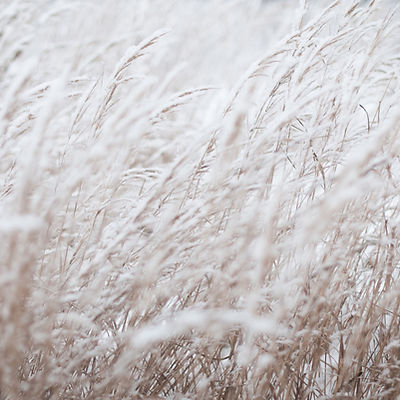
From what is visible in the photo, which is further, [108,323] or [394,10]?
[394,10]

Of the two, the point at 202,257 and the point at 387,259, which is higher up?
the point at 202,257

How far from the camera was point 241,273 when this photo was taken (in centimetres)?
78

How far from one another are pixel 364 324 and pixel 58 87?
2.95 feet

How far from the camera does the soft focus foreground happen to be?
79 centimetres

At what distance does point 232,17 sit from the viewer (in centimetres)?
465

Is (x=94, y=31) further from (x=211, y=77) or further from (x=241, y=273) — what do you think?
(x=241, y=273)

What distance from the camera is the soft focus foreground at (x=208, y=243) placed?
79 centimetres

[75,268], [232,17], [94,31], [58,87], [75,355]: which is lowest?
[232,17]

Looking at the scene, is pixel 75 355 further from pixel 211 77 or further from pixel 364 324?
pixel 211 77

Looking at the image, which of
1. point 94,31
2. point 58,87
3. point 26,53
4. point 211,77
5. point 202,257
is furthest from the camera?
point 211,77

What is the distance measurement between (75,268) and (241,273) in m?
0.49

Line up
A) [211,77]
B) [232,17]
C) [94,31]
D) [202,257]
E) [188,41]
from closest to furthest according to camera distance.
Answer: [202,257] < [94,31] < [188,41] < [211,77] < [232,17]

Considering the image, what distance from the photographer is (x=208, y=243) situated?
918mm

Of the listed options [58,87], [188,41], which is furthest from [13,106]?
[188,41]
